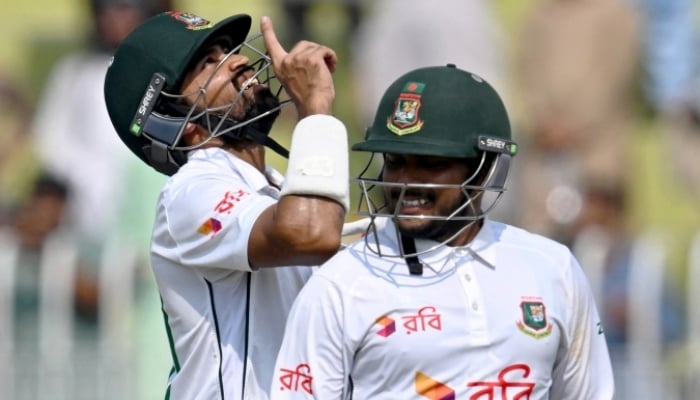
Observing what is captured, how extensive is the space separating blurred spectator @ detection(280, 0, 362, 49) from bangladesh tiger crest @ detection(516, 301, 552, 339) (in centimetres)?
639

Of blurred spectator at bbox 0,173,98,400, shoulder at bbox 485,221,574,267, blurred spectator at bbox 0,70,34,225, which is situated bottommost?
blurred spectator at bbox 0,173,98,400

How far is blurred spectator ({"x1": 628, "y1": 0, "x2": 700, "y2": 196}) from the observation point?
1048cm

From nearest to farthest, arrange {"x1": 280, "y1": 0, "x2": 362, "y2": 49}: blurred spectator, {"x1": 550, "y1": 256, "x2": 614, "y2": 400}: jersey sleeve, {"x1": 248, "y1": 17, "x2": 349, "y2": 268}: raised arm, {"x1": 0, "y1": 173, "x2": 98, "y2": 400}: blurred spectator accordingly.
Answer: {"x1": 248, "y1": 17, "x2": 349, "y2": 268}: raised arm
{"x1": 550, "y1": 256, "x2": 614, "y2": 400}: jersey sleeve
{"x1": 0, "y1": 173, "x2": 98, "y2": 400}: blurred spectator
{"x1": 280, "y1": 0, "x2": 362, "y2": 49}: blurred spectator

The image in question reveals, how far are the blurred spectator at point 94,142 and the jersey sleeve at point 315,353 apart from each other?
477 cm

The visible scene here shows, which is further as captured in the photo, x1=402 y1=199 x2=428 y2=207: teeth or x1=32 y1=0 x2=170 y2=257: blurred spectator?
x1=32 y1=0 x2=170 y2=257: blurred spectator

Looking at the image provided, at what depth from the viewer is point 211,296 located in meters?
4.05

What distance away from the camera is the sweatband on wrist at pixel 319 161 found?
12.4 feet

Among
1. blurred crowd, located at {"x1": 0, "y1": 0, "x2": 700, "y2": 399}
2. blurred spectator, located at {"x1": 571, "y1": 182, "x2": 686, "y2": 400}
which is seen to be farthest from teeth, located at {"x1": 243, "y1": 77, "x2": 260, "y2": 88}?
blurred crowd, located at {"x1": 0, "y1": 0, "x2": 700, "y2": 399}

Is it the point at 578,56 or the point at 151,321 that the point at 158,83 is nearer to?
the point at 151,321

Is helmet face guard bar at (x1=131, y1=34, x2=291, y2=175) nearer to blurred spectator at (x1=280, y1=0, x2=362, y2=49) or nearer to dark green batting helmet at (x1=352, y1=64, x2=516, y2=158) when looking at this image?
dark green batting helmet at (x1=352, y1=64, x2=516, y2=158)

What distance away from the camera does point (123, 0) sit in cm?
977

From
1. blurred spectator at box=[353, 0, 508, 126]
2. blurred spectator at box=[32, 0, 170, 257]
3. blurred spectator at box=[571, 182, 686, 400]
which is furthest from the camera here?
blurred spectator at box=[353, 0, 508, 126]

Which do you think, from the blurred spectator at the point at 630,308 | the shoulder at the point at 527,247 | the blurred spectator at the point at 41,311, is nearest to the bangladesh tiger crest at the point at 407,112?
the shoulder at the point at 527,247

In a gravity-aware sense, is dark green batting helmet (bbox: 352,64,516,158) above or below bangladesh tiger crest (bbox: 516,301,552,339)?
above
